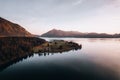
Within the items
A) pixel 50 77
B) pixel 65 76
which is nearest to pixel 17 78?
pixel 50 77

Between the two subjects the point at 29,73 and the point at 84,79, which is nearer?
the point at 84,79

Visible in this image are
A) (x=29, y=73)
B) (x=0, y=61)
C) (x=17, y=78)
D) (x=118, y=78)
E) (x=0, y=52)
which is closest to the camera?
(x=118, y=78)

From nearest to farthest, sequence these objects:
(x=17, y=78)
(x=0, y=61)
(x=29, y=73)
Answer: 1. (x=17, y=78)
2. (x=29, y=73)
3. (x=0, y=61)

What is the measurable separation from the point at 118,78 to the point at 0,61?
366 feet

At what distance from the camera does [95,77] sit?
7700 centimetres

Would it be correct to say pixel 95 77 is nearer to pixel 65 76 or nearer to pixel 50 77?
pixel 65 76

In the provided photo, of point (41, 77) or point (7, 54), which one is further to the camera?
point (7, 54)

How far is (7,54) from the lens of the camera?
507 ft

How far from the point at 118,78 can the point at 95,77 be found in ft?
43.1

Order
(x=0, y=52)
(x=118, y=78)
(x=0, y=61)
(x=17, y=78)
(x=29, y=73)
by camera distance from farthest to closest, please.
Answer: (x=0, y=52), (x=0, y=61), (x=29, y=73), (x=17, y=78), (x=118, y=78)

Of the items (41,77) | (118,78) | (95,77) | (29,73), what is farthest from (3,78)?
(118,78)

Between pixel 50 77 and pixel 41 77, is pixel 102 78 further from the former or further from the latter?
pixel 41 77

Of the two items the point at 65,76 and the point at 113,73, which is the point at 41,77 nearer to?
the point at 65,76

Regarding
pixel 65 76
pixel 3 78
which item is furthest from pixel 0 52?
pixel 65 76
